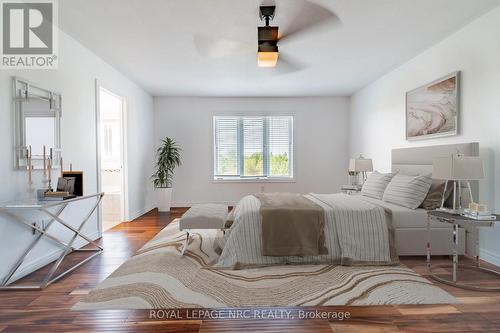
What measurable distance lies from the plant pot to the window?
119 centimetres

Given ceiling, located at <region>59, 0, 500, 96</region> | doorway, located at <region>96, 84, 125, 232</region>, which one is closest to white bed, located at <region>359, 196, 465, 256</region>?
ceiling, located at <region>59, 0, 500, 96</region>

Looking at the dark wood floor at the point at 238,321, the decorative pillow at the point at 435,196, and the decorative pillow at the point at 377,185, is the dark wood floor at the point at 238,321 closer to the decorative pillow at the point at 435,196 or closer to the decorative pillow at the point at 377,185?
the decorative pillow at the point at 435,196

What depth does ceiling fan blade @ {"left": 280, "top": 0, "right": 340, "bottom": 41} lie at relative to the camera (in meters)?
2.83

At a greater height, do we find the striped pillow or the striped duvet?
the striped pillow

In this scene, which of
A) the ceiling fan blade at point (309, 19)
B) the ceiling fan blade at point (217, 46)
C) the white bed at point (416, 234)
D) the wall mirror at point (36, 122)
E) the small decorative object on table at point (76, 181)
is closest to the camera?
the wall mirror at point (36, 122)

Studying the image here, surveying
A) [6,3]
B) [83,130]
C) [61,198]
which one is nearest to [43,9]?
[6,3]

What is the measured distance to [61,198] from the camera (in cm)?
276

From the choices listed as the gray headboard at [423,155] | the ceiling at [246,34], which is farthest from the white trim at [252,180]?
the gray headboard at [423,155]

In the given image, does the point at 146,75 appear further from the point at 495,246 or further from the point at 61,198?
the point at 495,246

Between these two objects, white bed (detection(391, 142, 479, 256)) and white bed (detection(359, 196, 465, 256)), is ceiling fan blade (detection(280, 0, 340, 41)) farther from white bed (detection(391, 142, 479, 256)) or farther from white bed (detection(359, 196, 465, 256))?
white bed (detection(359, 196, 465, 256))

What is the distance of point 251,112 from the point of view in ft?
21.7

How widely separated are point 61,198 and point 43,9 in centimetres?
184

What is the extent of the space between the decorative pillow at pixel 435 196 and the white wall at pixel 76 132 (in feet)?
13.6

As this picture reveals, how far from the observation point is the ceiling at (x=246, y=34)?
9.15 ft
